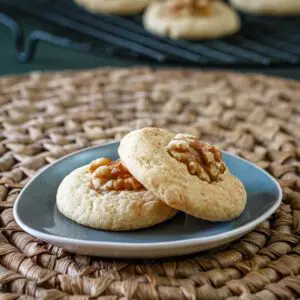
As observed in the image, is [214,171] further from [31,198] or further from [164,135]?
[31,198]

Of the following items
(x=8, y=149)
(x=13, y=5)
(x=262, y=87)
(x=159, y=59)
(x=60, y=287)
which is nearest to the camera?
(x=60, y=287)

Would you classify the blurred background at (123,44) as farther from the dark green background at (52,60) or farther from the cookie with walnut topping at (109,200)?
the cookie with walnut topping at (109,200)

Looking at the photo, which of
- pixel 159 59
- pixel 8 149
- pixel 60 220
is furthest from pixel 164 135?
pixel 159 59

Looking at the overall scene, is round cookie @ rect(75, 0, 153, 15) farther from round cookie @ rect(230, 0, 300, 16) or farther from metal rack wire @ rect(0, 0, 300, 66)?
round cookie @ rect(230, 0, 300, 16)

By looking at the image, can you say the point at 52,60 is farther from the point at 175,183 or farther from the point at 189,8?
the point at 175,183

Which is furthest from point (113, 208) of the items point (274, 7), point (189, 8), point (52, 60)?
point (52, 60)

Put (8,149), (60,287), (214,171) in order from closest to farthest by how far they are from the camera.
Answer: (60,287) < (214,171) < (8,149)

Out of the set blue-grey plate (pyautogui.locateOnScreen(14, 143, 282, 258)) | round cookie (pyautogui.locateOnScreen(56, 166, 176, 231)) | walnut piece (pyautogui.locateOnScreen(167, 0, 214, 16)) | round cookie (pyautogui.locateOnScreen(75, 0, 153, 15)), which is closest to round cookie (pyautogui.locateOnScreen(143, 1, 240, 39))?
walnut piece (pyautogui.locateOnScreen(167, 0, 214, 16))
